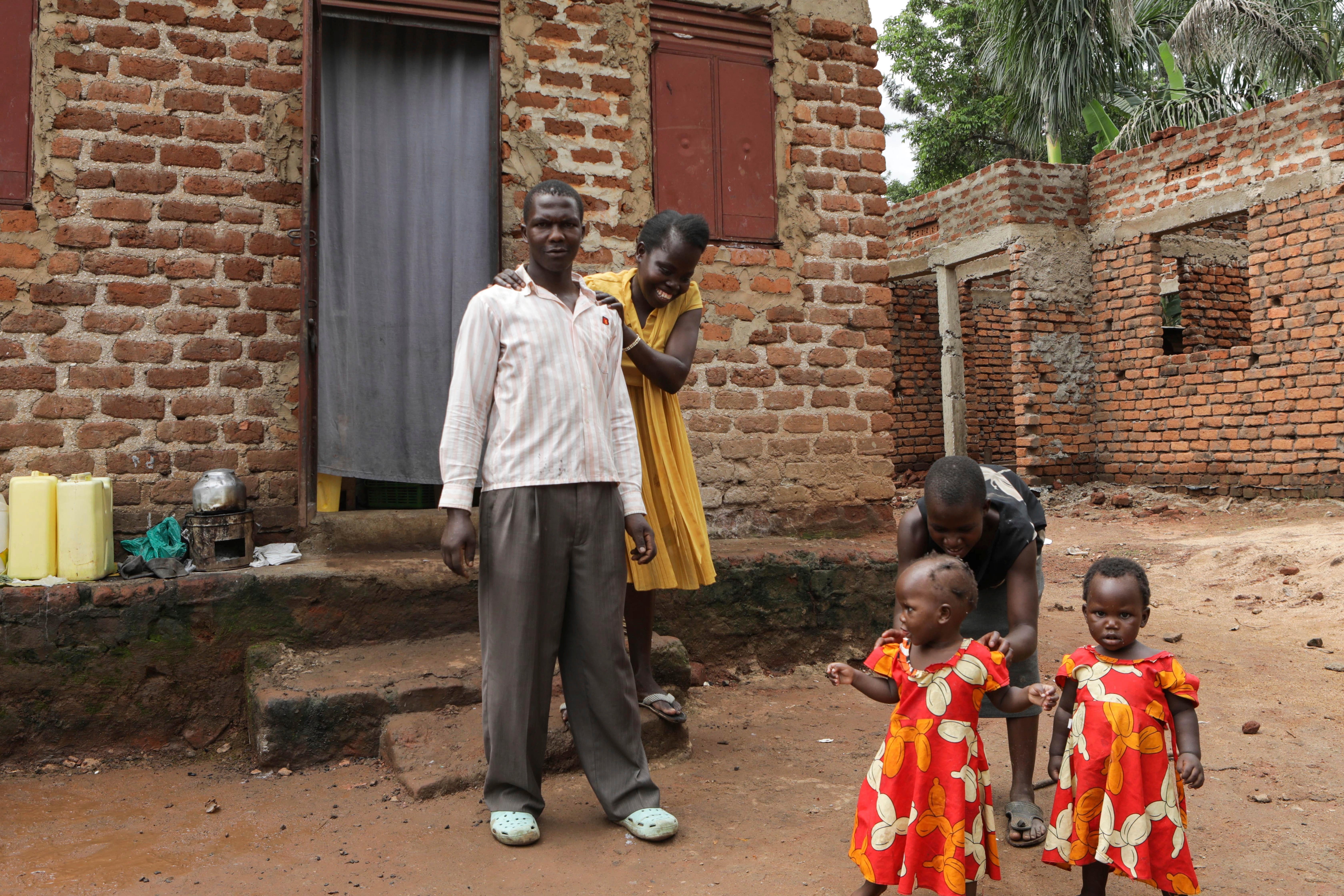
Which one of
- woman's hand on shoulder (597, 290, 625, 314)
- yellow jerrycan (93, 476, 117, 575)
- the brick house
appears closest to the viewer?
woman's hand on shoulder (597, 290, 625, 314)

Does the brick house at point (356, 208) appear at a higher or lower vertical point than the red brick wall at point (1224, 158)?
lower

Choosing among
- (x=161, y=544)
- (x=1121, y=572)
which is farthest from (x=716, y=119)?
(x=1121, y=572)

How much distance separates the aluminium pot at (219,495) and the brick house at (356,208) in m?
0.23

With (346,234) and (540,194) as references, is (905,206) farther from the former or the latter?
(540,194)

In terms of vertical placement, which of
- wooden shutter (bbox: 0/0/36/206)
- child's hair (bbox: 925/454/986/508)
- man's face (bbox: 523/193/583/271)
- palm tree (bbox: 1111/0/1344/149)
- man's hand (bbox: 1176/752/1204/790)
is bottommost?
man's hand (bbox: 1176/752/1204/790)

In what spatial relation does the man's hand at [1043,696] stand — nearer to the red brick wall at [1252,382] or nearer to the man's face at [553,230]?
the man's face at [553,230]

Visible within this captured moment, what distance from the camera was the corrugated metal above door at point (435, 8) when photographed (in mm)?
3965

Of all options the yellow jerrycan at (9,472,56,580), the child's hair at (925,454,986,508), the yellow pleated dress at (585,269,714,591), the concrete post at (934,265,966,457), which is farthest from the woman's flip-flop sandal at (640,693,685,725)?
the concrete post at (934,265,966,457)

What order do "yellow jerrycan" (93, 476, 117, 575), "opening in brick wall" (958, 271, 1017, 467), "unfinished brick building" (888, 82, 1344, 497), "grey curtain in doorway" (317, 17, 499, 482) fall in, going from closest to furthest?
"yellow jerrycan" (93, 476, 117, 575) < "grey curtain in doorway" (317, 17, 499, 482) < "unfinished brick building" (888, 82, 1344, 497) < "opening in brick wall" (958, 271, 1017, 467)

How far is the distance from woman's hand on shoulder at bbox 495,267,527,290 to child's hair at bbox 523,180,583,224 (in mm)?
144

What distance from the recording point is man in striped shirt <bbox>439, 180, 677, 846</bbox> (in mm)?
2434

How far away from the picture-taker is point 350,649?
3578mm

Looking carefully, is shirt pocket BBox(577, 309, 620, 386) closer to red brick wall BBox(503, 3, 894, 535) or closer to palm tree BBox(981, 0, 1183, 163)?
red brick wall BBox(503, 3, 894, 535)

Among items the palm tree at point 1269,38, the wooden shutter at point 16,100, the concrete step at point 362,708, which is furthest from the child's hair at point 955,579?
the palm tree at point 1269,38
